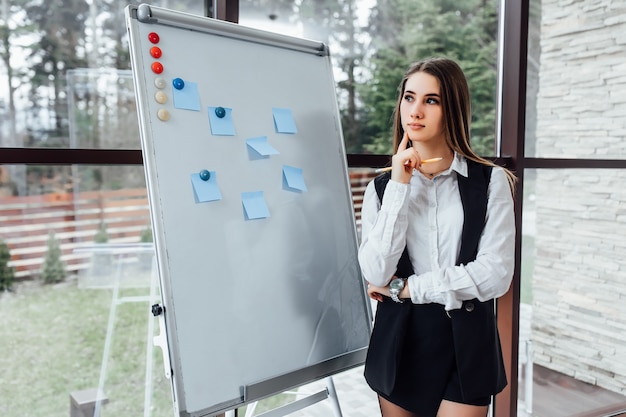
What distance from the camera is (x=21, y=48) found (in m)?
1.75

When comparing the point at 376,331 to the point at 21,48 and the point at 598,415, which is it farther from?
the point at 598,415

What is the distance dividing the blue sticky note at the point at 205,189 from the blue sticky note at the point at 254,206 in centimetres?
7

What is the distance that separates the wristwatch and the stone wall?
5.66 ft

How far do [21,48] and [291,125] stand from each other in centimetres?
103

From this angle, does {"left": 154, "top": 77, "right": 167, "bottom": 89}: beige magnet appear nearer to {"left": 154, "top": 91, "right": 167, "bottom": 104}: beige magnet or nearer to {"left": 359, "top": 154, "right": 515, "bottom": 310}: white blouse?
{"left": 154, "top": 91, "right": 167, "bottom": 104}: beige magnet

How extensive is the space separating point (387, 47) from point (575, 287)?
6.45 ft

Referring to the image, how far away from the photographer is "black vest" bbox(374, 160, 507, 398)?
1.24 m

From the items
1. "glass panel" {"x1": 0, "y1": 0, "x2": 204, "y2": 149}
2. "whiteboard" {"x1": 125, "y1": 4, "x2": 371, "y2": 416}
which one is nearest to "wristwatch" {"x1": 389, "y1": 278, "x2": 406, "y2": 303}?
"whiteboard" {"x1": 125, "y1": 4, "x2": 371, "y2": 416}

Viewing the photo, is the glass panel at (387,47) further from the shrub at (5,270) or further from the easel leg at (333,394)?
the easel leg at (333,394)

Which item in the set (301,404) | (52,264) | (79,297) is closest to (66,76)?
(52,264)

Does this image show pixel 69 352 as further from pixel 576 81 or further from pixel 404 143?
pixel 576 81

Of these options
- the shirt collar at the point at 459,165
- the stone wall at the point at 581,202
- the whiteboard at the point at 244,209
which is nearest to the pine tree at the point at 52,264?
the whiteboard at the point at 244,209

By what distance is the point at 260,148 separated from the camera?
1304 mm

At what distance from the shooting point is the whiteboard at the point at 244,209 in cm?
116
